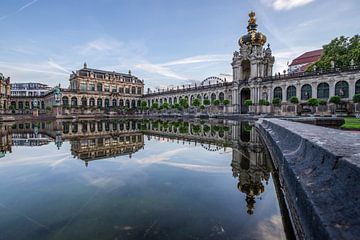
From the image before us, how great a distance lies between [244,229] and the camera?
132 inches

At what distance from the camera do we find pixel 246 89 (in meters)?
51.5

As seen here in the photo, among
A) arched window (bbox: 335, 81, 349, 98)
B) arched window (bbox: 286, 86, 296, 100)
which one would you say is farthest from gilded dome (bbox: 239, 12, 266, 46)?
arched window (bbox: 335, 81, 349, 98)

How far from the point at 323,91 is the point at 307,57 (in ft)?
157

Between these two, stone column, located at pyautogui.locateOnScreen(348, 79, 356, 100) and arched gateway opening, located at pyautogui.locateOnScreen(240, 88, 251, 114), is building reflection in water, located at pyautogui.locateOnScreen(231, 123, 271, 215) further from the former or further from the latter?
arched gateway opening, located at pyautogui.locateOnScreen(240, 88, 251, 114)

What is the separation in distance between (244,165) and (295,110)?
36.0m

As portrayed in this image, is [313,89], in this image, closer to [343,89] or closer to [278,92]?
[343,89]

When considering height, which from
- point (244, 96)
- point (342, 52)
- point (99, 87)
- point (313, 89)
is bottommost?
point (244, 96)

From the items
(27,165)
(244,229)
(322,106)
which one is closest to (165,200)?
(244,229)

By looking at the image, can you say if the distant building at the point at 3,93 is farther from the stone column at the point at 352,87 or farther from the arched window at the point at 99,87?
the stone column at the point at 352,87

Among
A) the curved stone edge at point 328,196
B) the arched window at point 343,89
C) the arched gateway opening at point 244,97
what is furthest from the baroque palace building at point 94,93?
the curved stone edge at point 328,196

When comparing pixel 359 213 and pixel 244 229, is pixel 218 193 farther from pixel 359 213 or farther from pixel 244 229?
pixel 359 213

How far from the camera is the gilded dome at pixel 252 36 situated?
5233 cm

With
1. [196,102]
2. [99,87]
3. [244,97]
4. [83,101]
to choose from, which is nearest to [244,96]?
[244,97]

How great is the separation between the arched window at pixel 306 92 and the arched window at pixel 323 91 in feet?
4.73
